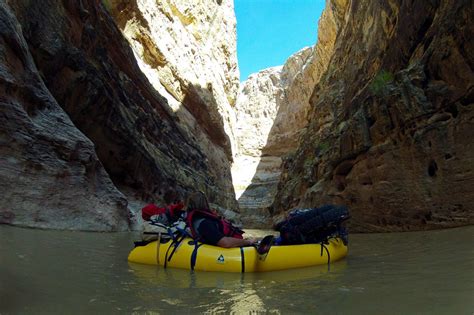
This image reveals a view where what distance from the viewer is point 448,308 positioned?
2184 millimetres

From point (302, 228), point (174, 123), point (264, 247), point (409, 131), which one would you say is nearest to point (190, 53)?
point (174, 123)

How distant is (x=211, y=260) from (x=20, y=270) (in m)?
1.89

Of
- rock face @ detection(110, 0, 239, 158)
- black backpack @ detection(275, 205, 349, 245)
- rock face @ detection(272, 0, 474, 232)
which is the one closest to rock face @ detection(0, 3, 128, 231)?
black backpack @ detection(275, 205, 349, 245)

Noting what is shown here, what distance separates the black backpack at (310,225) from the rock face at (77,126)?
17.1 ft

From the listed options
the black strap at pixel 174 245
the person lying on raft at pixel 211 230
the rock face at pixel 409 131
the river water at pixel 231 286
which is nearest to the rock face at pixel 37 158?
the river water at pixel 231 286

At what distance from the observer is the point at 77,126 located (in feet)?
38.2

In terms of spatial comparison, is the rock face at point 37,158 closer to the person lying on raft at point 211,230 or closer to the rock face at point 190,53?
the person lying on raft at point 211,230

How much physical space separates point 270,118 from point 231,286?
54138 mm

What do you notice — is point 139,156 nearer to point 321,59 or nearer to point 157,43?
point 157,43

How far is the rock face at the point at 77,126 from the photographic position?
7152 mm

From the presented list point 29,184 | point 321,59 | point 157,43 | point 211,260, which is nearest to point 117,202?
point 29,184

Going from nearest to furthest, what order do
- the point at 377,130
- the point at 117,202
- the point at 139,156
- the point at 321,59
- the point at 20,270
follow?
the point at 20,270 → the point at 117,202 → the point at 377,130 → the point at 139,156 → the point at 321,59

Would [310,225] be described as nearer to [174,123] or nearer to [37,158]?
[37,158]

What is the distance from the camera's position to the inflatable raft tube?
156 inches
